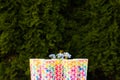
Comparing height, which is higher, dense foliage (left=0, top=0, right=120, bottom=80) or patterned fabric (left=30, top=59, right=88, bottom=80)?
dense foliage (left=0, top=0, right=120, bottom=80)

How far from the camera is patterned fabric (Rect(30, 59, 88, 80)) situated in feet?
13.4

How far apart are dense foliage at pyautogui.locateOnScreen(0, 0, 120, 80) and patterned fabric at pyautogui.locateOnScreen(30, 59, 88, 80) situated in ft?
2.25

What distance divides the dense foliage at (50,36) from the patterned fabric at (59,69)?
685 millimetres

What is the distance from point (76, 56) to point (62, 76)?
886 millimetres

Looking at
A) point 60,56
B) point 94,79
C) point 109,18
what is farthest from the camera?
point 94,79

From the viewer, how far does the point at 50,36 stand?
4.76 metres

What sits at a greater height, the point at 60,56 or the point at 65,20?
the point at 65,20

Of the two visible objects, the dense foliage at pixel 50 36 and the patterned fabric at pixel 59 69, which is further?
the dense foliage at pixel 50 36

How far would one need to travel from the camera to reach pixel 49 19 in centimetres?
480

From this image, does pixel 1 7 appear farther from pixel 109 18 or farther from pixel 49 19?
pixel 109 18

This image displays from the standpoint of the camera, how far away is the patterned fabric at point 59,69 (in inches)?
160

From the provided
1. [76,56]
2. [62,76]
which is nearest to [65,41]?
[76,56]

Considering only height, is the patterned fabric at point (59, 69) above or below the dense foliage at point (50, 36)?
below

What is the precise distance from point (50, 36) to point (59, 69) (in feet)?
2.54
